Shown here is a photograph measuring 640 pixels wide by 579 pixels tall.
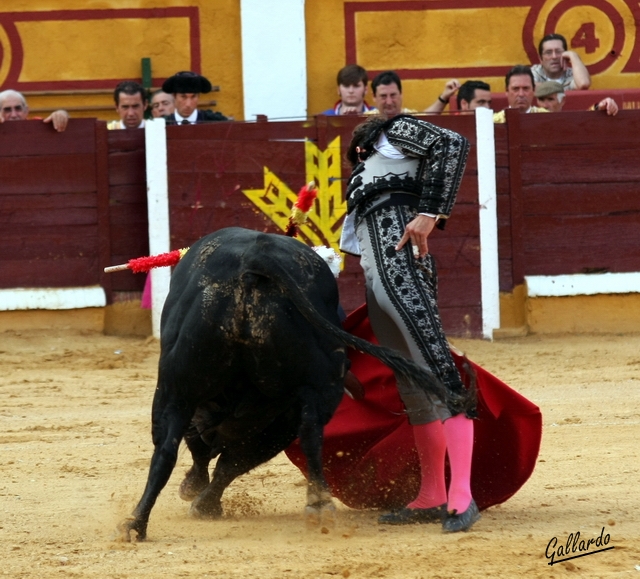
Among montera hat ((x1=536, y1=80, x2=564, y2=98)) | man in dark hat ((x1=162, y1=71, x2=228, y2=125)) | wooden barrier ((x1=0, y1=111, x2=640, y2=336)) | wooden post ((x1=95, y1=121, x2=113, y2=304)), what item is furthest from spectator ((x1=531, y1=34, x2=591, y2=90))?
wooden post ((x1=95, y1=121, x2=113, y2=304))

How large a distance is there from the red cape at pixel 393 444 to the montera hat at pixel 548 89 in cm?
409

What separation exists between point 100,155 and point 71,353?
1.22 meters

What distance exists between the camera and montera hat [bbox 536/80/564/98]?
7.25 metres

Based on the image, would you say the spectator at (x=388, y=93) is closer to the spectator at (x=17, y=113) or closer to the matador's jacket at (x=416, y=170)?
the spectator at (x=17, y=113)

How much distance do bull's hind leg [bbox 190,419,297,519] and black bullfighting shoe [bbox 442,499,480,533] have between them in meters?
0.50

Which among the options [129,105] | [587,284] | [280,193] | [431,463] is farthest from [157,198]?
[431,463]

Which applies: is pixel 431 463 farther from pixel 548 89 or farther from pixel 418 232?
pixel 548 89

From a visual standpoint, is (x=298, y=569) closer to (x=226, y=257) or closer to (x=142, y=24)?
(x=226, y=257)

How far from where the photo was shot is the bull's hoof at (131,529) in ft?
9.82

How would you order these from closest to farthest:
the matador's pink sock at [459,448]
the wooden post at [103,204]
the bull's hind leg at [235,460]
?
the matador's pink sock at [459,448] < the bull's hind leg at [235,460] < the wooden post at [103,204]

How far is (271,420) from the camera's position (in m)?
3.20

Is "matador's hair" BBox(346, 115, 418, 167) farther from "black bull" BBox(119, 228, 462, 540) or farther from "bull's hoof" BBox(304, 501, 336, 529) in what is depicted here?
"bull's hoof" BBox(304, 501, 336, 529)

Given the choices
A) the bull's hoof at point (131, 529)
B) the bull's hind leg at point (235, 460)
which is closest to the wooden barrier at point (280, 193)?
the bull's hind leg at point (235, 460)

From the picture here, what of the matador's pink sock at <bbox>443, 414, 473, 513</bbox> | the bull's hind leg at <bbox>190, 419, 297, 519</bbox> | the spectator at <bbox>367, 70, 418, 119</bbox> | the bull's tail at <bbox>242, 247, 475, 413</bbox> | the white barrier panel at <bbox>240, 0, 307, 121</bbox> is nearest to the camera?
the bull's tail at <bbox>242, 247, 475, 413</bbox>
